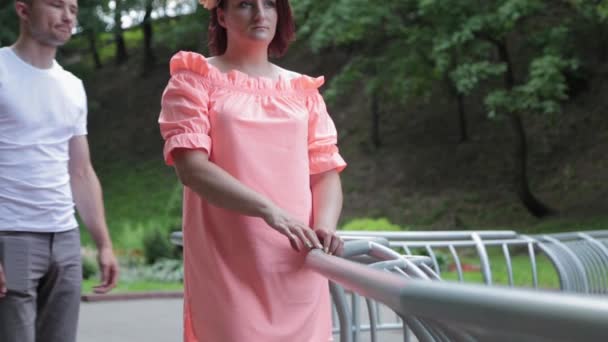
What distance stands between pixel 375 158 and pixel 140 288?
49.1ft

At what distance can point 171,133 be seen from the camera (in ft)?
7.63

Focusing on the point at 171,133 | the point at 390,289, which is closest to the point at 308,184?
the point at 171,133

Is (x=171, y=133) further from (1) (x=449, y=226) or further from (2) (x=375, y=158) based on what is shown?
(2) (x=375, y=158)

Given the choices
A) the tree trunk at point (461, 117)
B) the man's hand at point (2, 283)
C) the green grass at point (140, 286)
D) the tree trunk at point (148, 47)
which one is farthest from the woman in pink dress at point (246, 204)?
the tree trunk at point (148, 47)

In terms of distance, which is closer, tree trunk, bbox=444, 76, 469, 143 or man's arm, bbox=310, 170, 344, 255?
man's arm, bbox=310, 170, 344, 255

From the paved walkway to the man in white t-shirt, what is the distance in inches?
159

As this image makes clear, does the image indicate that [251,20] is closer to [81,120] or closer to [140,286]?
[81,120]

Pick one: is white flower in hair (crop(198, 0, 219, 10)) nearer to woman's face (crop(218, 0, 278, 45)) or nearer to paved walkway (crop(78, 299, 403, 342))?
woman's face (crop(218, 0, 278, 45))

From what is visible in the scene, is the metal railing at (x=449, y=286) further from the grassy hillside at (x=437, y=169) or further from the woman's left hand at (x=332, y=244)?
the grassy hillside at (x=437, y=169)

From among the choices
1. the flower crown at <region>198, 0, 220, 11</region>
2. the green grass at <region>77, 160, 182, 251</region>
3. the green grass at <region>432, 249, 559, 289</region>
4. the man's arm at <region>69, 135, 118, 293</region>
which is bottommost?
the green grass at <region>77, 160, 182, 251</region>

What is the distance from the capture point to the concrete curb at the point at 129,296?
11.4 metres

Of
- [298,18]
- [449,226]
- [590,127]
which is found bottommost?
[449,226]

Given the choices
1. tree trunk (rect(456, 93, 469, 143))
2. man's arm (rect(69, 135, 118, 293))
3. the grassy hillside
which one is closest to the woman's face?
man's arm (rect(69, 135, 118, 293))

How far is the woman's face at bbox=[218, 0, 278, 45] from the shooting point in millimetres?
2471
